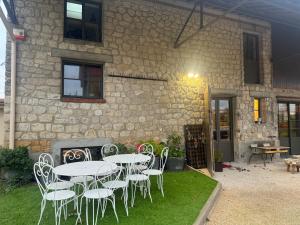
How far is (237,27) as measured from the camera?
8023 millimetres

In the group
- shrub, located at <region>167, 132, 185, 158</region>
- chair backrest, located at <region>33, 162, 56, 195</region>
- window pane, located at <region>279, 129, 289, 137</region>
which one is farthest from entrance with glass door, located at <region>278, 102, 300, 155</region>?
chair backrest, located at <region>33, 162, 56, 195</region>

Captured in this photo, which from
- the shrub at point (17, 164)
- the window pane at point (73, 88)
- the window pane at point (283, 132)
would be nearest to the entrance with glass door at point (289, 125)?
the window pane at point (283, 132)

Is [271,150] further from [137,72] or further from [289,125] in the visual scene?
[137,72]

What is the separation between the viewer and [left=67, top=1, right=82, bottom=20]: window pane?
19.0 ft

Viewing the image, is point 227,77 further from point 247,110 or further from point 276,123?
point 276,123

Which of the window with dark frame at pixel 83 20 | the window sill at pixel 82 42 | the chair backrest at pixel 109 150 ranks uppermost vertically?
the window with dark frame at pixel 83 20

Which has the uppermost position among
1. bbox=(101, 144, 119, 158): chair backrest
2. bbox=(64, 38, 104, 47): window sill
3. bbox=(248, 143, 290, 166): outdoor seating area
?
bbox=(64, 38, 104, 47): window sill

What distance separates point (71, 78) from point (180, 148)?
3518mm

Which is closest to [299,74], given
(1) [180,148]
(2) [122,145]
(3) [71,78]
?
(1) [180,148]

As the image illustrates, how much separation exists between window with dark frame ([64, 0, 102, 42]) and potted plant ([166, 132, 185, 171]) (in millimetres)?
3335

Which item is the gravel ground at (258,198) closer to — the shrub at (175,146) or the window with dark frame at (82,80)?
the shrub at (175,146)

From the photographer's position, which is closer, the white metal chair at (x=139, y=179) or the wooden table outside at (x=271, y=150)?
the white metal chair at (x=139, y=179)

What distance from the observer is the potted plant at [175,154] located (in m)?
6.11

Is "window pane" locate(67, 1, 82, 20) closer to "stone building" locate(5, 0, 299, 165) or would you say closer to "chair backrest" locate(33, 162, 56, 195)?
"stone building" locate(5, 0, 299, 165)
